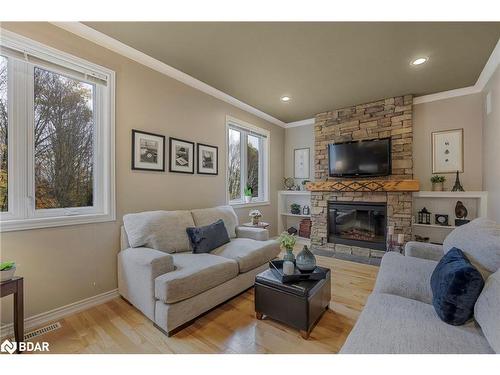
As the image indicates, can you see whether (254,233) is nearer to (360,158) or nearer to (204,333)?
(204,333)

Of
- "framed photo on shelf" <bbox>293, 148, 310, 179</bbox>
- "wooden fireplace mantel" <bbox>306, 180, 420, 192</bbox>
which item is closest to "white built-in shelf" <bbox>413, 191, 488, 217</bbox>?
"wooden fireplace mantel" <bbox>306, 180, 420, 192</bbox>

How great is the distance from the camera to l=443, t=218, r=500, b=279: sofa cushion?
1.30 meters

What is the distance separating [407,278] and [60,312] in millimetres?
2815

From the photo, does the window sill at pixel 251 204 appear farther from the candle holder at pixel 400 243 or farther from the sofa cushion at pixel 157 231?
the candle holder at pixel 400 243

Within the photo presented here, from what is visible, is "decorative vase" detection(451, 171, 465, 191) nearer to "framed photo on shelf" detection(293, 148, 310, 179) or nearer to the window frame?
"framed photo on shelf" detection(293, 148, 310, 179)

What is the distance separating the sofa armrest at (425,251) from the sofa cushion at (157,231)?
87.7 inches

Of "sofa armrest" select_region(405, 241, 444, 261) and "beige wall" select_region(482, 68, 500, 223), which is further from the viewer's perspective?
"beige wall" select_region(482, 68, 500, 223)

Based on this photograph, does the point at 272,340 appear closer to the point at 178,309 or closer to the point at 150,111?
the point at 178,309

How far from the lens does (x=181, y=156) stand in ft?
9.78

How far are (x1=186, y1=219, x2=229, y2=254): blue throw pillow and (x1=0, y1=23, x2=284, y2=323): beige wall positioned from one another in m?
0.58

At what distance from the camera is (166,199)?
9.25 ft

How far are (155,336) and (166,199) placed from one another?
1.51m

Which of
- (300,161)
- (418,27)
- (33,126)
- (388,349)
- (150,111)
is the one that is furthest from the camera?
(300,161)
